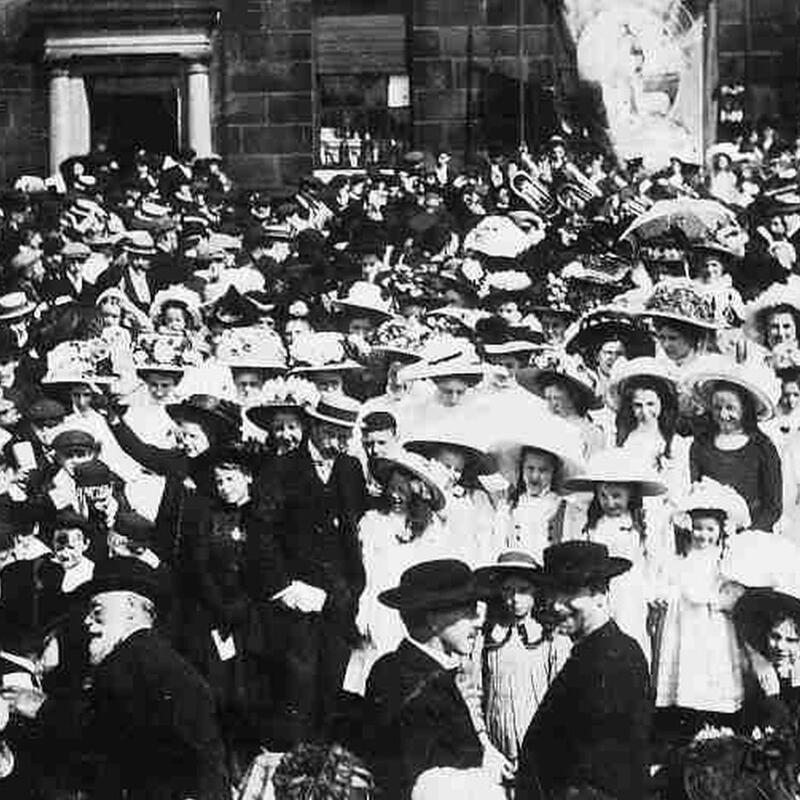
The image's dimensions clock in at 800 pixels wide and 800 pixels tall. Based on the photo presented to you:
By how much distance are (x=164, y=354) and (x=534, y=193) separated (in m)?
3.01

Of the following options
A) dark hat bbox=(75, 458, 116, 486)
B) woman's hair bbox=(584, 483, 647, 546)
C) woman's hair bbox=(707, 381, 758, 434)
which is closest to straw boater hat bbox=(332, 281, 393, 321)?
dark hat bbox=(75, 458, 116, 486)

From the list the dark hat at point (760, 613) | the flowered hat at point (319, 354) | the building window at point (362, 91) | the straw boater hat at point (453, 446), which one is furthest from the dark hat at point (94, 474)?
the building window at point (362, 91)

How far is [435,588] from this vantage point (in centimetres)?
918

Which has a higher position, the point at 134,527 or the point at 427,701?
the point at 134,527

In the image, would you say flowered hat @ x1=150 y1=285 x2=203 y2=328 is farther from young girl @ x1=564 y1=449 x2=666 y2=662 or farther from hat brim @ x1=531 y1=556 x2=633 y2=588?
hat brim @ x1=531 y1=556 x2=633 y2=588

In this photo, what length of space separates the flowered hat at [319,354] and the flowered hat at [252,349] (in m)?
0.08

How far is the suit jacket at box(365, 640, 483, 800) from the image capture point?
8.72 m

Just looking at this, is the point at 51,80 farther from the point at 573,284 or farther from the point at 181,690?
the point at 181,690

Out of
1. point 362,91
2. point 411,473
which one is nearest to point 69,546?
point 411,473

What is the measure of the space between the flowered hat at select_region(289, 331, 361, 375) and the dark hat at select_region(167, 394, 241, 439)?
1.46 feet

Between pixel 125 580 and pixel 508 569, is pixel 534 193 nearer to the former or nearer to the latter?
pixel 508 569

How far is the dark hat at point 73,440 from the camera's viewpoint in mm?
10391

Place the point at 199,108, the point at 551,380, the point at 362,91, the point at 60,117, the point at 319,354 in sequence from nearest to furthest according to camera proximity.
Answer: the point at 551,380 < the point at 319,354 < the point at 60,117 < the point at 199,108 < the point at 362,91

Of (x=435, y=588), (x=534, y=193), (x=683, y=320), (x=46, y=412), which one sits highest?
(x=534, y=193)
